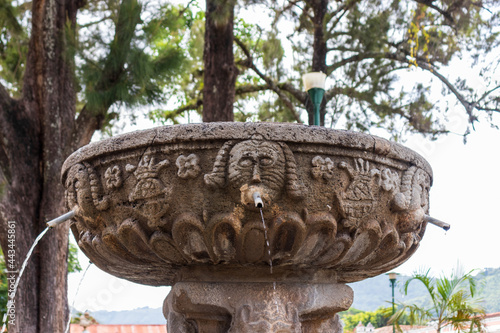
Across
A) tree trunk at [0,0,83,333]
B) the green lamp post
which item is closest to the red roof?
tree trunk at [0,0,83,333]

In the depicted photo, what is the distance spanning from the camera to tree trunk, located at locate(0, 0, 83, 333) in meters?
5.27

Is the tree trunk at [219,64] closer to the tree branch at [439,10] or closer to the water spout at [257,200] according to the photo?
the tree branch at [439,10]

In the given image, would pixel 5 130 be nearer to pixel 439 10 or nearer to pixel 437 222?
pixel 437 222

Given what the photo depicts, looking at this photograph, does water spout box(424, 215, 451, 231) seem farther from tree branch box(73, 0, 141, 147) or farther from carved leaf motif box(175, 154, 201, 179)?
tree branch box(73, 0, 141, 147)

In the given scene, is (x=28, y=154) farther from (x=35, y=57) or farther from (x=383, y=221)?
(x=383, y=221)

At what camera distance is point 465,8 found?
6.82m

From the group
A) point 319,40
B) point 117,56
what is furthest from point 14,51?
point 319,40

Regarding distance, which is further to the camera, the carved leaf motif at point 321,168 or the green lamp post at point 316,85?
the green lamp post at point 316,85

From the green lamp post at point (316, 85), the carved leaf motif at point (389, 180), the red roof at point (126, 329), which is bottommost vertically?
the red roof at point (126, 329)

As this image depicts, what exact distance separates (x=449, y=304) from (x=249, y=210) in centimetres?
606

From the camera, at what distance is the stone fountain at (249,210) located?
6.58 feet

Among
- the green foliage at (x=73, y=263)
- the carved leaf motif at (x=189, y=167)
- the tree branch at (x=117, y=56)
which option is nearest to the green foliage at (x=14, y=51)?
the tree branch at (x=117, y=56)

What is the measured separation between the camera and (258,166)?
1953 mm

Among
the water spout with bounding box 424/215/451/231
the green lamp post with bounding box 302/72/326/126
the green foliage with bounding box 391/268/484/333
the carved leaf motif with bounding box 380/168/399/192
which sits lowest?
the green foliage with bounding box 391/268/484/333
